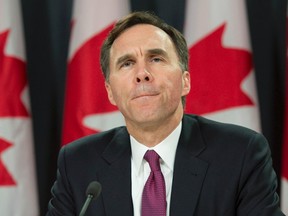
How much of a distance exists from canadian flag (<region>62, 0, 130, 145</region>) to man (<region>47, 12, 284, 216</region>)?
49 cm

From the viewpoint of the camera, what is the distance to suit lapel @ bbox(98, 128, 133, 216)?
1664mm

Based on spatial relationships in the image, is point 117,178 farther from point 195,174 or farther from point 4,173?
point 4,173

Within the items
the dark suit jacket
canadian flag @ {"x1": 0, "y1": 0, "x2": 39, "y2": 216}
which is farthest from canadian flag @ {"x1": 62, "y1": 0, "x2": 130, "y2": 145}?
the dark suit jacket

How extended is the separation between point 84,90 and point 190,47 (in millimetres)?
461

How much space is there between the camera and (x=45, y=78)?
2.55m

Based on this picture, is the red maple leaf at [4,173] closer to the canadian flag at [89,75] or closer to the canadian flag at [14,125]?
the canadian flag at [14,125]

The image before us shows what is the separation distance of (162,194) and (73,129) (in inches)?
32.2

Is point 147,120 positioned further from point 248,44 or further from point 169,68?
point 248,44

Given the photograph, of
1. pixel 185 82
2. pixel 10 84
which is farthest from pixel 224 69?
pixel 10 84

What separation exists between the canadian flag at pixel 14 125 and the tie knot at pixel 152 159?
33.0 inches

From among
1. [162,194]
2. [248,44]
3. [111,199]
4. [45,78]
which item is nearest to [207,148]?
[162,194]

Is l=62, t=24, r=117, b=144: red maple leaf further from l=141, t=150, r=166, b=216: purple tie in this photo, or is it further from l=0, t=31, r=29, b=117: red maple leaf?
l=141, t=150, r=166, b=216: purple tie

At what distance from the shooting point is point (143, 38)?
1.72m

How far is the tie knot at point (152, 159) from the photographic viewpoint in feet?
5.49
